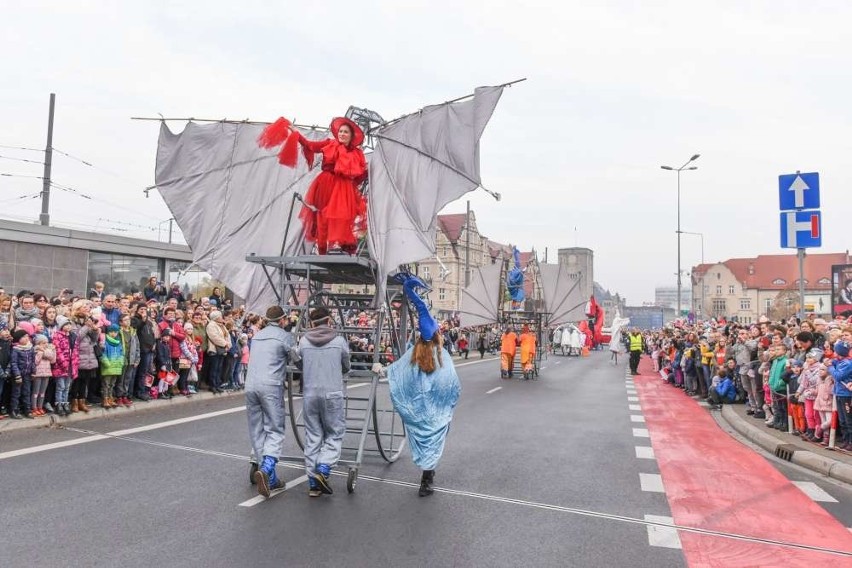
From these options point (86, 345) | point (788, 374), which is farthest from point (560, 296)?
point (86, 345)

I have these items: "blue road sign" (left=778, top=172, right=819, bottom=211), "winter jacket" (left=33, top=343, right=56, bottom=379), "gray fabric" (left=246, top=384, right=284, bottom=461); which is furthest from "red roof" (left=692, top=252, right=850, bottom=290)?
"gray fabric" (left=246, top=384, right=284, bottom=461)

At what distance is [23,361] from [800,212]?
11565mm

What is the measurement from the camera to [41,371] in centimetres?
962

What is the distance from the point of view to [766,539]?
5180 mm

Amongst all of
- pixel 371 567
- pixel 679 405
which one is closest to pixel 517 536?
pixel 371 567

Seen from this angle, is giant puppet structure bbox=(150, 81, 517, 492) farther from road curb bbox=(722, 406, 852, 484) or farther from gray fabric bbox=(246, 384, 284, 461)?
road curb bbox=(722, 406, 852, 484)

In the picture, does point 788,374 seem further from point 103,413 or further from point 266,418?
point 103,413

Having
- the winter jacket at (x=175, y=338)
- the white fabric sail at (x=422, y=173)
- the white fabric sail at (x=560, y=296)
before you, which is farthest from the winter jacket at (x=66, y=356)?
the white fabric sail at (x=560, y=296)

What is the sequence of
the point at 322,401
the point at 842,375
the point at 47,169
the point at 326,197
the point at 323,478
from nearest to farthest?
the point at 323,478, the point at 322,401, the point at 326,197, the point at 842,375, the point at 47,169

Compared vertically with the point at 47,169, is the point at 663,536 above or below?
below

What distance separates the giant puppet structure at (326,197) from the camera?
675 cm

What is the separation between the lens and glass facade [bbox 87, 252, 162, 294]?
62.8ft

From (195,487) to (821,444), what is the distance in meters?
8.15

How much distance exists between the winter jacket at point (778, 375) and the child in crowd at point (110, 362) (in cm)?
1093
